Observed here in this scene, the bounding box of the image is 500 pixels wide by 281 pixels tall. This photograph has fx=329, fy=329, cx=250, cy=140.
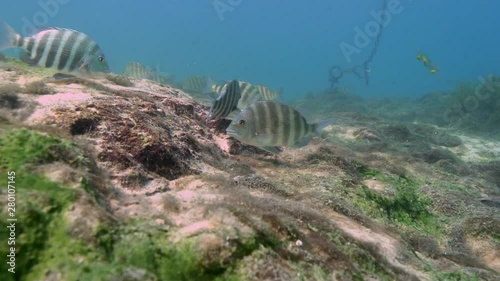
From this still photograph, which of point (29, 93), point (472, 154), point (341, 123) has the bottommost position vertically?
point (472, 154)

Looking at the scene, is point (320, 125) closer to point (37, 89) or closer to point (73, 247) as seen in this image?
point (73, 247)

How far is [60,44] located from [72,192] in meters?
2.59

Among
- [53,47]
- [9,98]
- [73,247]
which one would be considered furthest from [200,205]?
[53,47]

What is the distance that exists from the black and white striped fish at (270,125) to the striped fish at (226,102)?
1.92ft

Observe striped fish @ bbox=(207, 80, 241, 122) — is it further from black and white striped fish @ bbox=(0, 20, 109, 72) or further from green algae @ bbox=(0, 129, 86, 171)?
green algae @ bbox=(0, 129, 86, 171)

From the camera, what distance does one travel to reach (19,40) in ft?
12.1

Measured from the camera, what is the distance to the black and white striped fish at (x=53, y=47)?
12.0 feet

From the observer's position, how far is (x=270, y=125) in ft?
12.1

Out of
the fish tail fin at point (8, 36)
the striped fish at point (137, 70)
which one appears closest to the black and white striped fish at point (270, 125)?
the fish tail fin at point (8, 36)

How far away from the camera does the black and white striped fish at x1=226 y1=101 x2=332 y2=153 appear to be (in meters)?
3.60

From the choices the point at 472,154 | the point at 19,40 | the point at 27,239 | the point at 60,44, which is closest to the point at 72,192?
the point at 27,239

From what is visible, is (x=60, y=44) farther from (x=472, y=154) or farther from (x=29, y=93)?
(x=472, y=154)

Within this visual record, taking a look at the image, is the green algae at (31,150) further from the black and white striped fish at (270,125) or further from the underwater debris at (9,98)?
the black and white striped fish at (270,125)

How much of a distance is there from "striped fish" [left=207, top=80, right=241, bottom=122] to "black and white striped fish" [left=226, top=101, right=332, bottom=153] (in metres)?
0.58
